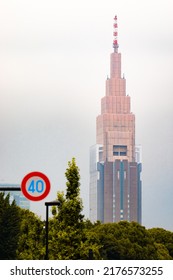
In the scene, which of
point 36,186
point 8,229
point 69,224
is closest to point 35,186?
point 36,186

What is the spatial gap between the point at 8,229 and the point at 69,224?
20.1 m

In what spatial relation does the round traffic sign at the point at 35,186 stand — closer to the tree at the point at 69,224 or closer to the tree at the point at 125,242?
the tree at the point at 69,224

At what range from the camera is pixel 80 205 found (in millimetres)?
29344

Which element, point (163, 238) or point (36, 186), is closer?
point (36, 186)

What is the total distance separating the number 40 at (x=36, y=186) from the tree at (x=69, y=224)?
15678mm

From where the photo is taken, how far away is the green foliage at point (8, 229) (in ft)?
154

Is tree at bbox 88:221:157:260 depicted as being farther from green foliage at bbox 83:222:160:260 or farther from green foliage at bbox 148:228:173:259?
green foliage at bbox 148:228:173:259

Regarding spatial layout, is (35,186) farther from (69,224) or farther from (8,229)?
(8,229)

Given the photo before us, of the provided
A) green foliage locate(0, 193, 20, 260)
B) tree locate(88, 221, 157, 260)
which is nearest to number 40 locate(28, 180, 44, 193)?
green foliage locate(0, 193, 20, 260)

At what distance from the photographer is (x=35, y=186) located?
43.3 feet

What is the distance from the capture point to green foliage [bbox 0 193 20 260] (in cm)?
4706
